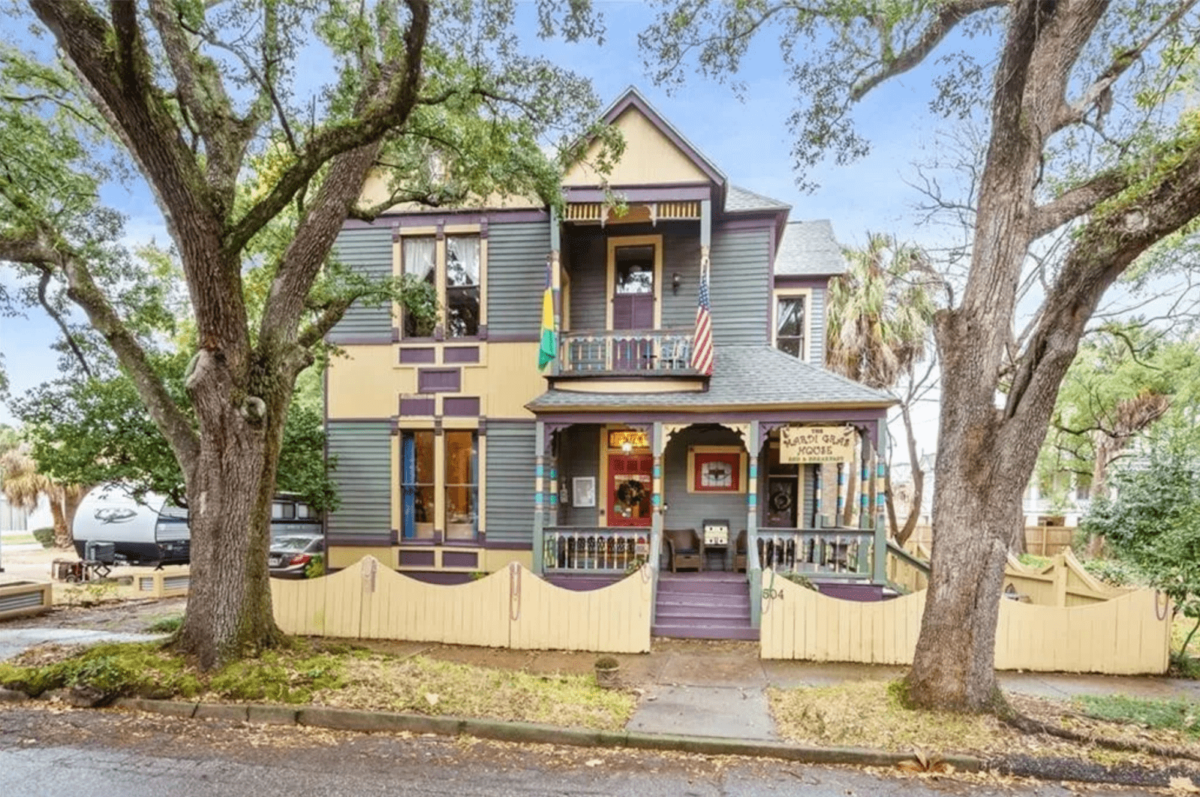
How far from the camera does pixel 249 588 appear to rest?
21.6ft

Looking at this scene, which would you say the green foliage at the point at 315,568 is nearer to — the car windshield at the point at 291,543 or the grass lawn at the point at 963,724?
the car windshield at the point at 291,543

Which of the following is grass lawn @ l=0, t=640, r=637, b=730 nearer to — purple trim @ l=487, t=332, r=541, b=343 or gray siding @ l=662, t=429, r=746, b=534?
gray siding @ l=662, t=429, r=746, b=534

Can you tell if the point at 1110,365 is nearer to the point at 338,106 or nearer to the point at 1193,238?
the point at 1193,238

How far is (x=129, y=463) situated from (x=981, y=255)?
1204 cm

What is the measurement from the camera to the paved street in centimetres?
440

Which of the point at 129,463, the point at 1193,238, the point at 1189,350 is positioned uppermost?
the point at 1193,238

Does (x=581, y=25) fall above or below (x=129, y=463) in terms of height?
above

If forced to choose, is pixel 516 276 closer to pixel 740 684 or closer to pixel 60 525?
pixel 740 684

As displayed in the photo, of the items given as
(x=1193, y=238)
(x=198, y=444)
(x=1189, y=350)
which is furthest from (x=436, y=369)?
(x=1189, y=350)

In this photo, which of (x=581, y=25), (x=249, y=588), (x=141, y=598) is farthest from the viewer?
(x=141, y=598)

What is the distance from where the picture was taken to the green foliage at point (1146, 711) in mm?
5531

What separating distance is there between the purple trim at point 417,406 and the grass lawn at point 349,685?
5.61 metres

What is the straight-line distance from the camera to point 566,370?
10.8 meters

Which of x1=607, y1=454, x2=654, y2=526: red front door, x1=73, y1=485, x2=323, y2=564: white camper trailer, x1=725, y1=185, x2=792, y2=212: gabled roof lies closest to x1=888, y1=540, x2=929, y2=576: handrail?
x1=607, y1=454, x2=654, y2=526: red front door
